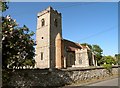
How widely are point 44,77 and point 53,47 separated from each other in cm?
3199

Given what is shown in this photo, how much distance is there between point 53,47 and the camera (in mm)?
49344

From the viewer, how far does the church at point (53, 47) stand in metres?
47.4

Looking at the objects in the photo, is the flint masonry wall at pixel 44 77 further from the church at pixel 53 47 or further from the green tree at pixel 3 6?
the church at pixel 53 47

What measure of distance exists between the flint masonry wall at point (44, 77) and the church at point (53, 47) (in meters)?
22.5

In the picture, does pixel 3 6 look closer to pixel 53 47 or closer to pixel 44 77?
pixel 44 77

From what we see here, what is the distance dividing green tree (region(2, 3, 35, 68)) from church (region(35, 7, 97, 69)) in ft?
99.6

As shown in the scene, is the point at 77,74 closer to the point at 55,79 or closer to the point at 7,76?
the point at 55,79

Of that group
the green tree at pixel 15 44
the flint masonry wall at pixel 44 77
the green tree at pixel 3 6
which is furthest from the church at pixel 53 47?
the green tree at pixel 3 6

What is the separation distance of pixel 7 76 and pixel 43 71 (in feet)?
13.5

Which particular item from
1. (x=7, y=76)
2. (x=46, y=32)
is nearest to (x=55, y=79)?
(x=7, y=76)

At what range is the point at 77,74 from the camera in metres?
22.1

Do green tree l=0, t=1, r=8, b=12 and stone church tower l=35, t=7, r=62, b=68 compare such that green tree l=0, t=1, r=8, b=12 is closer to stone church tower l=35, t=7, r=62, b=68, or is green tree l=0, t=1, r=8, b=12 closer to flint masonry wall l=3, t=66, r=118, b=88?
flint masonry wall l=3, t=66, r=118, b=88

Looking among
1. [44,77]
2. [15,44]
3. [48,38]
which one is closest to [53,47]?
[48,38]

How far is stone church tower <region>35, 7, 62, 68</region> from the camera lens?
47.1 metres
